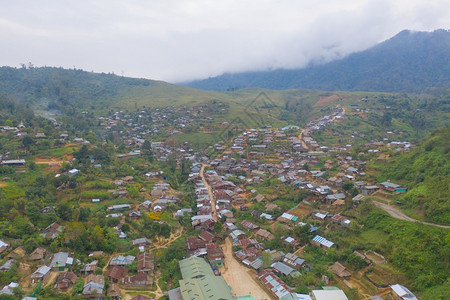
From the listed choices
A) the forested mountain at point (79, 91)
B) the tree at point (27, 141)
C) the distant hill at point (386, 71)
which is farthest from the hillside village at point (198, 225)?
the distant hill at point (386, 71)

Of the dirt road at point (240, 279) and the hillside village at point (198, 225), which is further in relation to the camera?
the dirt road at point (240, 279)

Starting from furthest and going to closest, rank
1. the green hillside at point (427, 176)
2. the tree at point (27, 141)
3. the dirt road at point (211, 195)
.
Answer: the tree at point (27, 141) → the dirt road at point (211, 195) → the green hillside at point (427, 176)

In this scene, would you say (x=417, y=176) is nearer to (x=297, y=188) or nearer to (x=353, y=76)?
(x=297, y=188)

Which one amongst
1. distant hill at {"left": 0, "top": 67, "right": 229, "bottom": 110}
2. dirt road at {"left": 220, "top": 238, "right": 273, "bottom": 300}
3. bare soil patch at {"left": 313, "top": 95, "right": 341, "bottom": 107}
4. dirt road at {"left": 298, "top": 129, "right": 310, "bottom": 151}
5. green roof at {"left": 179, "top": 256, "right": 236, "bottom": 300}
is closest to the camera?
green roof at {"left": 179, "top": 256, "right": 236, "bottom": 300}

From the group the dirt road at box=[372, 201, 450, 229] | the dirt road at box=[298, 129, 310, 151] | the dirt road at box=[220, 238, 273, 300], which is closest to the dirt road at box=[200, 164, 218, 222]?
the dirt road at box=[220, 238, 273, 300]

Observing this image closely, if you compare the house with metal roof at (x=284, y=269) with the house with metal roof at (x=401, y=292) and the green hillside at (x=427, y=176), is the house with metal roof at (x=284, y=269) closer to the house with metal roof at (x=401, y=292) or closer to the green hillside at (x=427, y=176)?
the house with metal roof at (x=401, y=292)

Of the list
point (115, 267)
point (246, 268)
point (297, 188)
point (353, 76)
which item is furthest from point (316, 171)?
point (353, 76)

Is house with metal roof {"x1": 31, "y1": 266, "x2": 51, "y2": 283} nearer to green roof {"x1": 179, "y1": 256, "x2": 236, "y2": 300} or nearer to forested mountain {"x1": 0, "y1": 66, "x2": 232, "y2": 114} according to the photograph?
green roof {"x1": 179, "y1": 256, "x2": 236, "y2": 300}

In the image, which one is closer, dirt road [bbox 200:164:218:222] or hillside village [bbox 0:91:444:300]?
hillside village [bbox 0:91:444:300]
